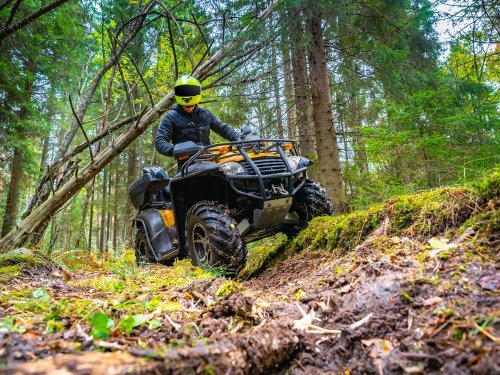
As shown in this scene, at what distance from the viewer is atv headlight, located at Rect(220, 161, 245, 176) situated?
3530 millimetres

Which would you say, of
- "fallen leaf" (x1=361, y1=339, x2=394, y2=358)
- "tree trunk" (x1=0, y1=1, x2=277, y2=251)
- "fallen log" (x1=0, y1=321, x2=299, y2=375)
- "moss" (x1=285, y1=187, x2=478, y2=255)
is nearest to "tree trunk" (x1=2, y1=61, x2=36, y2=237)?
"tree trunk" (x1=0, y1=1, x2=277, y2=251)

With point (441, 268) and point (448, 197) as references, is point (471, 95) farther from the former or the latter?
point (441, 268)

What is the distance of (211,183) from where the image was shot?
4.08 metres

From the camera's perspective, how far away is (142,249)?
573 cm

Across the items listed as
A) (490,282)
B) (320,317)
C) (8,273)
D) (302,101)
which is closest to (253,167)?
(320,317)

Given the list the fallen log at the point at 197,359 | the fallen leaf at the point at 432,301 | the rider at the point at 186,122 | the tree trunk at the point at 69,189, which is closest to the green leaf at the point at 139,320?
the fallen log at the point at 197,359

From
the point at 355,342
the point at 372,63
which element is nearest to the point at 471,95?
the point at 372,63

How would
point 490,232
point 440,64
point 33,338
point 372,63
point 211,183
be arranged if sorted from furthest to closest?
point 440,64
point 372,63
point 211,183
point 490,232
point 33,338

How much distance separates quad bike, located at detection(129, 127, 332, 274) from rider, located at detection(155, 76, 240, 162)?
0.56m

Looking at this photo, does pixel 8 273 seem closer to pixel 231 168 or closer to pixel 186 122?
pixel 231 168

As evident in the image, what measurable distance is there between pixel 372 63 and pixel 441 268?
6247 millimetres

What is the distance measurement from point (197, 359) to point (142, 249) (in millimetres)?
5032

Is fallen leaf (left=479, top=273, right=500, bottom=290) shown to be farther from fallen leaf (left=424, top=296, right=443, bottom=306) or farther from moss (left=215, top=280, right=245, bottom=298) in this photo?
moss (left=215, top=280, right=245, bottom=298)

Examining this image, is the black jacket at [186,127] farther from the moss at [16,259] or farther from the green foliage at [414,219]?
the green foliage at [414,219]
